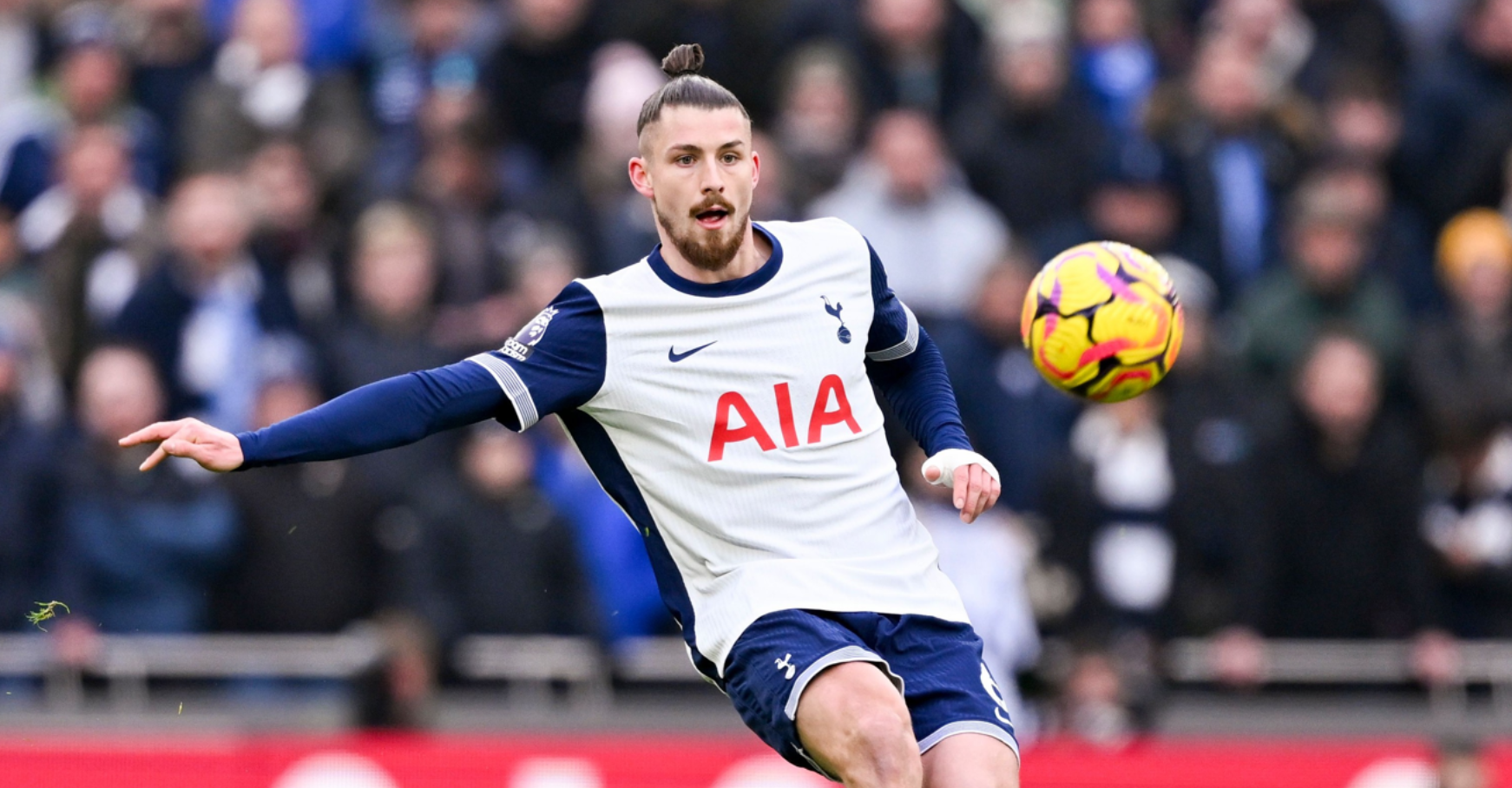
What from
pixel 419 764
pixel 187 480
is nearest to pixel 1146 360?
pixel 419 764

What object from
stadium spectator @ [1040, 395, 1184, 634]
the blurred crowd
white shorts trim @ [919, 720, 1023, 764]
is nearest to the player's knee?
white shorts trim @ [919, 720, 1023, 764]

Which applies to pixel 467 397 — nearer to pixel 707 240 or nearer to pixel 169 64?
pixel 707 240

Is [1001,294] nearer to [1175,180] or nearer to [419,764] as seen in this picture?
[1175,180]

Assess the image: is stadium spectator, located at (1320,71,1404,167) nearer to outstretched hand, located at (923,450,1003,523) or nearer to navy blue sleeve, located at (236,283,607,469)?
outstretched hand, located at (923,450,1003,523)

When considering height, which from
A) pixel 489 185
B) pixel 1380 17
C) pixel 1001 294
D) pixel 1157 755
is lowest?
pixel 1157 755

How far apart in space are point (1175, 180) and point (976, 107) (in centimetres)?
120

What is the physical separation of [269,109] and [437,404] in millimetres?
6423

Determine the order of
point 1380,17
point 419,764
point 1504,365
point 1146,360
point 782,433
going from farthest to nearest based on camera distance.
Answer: point 1380,17 < point 1504,365 < point 419,764 < point 1146,360 < point 782,433

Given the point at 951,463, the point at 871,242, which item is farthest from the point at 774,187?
the point at 951,463

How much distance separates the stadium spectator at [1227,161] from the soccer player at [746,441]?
5466 mm

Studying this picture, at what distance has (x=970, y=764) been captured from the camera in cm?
601

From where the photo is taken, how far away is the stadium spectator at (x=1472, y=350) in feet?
35.7

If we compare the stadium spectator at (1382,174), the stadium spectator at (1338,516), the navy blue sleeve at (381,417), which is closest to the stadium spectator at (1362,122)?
the stadium spectator at (1382,174)

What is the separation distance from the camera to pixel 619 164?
11555mm
